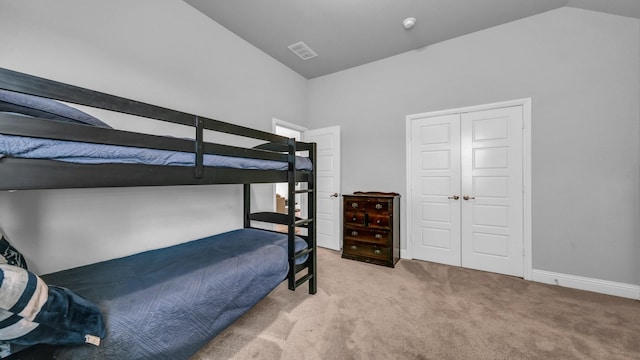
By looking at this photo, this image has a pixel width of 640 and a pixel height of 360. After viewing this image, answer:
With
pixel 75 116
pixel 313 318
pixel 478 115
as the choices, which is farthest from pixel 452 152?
pixel 75 116

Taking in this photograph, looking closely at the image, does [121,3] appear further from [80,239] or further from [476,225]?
[476,225]

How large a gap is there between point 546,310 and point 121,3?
4429 millimetres

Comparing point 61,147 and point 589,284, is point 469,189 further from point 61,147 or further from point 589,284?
point 61,147

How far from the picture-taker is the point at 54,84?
2.87 feet

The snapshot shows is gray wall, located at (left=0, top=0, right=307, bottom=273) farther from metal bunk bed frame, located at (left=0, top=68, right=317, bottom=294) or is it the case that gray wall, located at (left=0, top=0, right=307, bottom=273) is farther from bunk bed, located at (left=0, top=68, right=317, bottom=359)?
metal bunk bed frame, located at (left=0, top=68, right=317, bottom=294)

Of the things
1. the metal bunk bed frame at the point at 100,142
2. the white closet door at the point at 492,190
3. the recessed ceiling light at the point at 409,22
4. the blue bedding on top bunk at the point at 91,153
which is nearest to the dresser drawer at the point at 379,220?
the white closet door at the point at 492,190

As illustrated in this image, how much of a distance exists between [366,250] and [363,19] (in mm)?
2892

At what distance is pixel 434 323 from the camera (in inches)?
71.1

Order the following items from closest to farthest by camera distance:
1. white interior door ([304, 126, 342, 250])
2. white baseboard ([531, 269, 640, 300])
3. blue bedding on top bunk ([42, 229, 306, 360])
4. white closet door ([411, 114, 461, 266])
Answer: blue bedding on top bunk ([42, 229, 306, 360]), white baseboard ([531, 269, 640, 300]), white closet door ([411, 114, 461, 266]), white interior door ([304, 126, 342, 250])

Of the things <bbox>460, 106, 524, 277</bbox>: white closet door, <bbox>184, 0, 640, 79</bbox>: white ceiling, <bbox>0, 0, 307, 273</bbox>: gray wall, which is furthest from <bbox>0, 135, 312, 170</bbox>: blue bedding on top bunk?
<bbox>460, 106, 524, 277</bbox>: white closet door

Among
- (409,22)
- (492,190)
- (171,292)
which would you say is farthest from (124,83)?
(492,190)

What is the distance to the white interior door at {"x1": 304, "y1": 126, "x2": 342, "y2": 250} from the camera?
12.3 ft

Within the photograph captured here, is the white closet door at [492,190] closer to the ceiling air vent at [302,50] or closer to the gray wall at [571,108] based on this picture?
the gray wall at [571,108]

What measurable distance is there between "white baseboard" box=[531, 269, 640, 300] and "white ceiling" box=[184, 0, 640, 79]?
261cm
